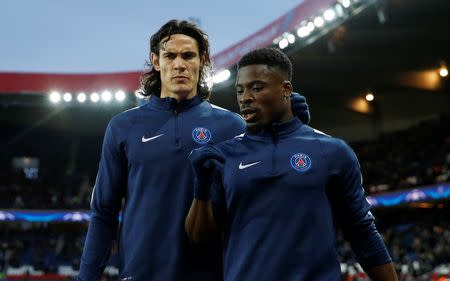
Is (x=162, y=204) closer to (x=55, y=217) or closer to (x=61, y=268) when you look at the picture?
(x=61, y=268)

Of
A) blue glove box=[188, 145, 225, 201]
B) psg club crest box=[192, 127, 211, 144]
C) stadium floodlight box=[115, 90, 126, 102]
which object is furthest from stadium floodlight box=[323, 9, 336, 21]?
blue glove box=[188, 145, 225, 201]

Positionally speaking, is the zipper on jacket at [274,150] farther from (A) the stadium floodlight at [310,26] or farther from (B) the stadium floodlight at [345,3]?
(A) the stadium floodlight at [310,26]

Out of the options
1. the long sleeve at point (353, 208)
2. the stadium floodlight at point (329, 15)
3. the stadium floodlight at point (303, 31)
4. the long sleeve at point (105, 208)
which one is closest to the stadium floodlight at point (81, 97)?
the stadium floodlight at point (303, 31)

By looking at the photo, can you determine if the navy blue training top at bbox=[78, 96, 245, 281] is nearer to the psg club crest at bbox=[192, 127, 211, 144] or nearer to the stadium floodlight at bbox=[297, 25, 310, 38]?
the psg club crest at bbox=[192, 127, 211, 144]

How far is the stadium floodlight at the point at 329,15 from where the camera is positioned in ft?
53.4

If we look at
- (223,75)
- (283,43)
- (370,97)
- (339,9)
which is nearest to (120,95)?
(223,75)

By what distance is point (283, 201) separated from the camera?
8.06 ft

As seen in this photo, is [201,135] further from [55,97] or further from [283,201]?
[55,97]

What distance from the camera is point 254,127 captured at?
8.51 ft

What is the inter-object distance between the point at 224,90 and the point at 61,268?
10154 mm

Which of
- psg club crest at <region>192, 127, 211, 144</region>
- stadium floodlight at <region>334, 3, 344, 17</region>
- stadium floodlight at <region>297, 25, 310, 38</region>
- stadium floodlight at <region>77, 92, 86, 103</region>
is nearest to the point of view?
psg club crest at <region>192, 127, 211, 144</region>

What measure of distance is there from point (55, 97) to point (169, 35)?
22.6 metres

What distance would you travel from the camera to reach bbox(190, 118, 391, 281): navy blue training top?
96.3 inches

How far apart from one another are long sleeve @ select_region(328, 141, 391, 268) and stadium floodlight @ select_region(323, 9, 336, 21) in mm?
14190
